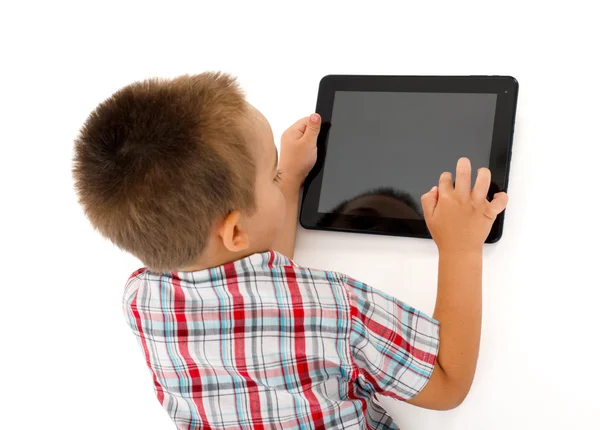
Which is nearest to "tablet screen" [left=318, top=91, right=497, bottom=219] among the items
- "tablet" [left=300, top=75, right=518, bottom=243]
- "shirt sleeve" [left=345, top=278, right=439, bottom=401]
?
"tablet" [left=300, top=75, right=518, bottom=243]

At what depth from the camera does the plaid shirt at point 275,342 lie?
62 centimetres

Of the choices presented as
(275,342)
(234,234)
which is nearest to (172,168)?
(234,234)

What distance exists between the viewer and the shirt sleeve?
64 centimetres

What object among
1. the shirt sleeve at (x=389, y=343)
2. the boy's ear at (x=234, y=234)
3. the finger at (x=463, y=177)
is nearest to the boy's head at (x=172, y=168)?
the boy's ear at (x=234, y=234)

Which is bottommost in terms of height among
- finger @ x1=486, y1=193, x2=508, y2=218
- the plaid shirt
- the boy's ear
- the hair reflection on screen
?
the plaid shirt

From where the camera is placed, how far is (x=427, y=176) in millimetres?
760

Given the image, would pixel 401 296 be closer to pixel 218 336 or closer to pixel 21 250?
pixel 218 336

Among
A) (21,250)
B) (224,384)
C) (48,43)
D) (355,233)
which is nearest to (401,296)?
(355,233)

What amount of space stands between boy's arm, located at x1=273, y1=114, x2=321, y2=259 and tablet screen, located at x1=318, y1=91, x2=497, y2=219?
27mm

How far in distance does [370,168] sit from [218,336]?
0.30 m

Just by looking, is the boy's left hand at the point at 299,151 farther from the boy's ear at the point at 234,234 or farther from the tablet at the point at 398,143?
the boy's ear at the point at 234,234

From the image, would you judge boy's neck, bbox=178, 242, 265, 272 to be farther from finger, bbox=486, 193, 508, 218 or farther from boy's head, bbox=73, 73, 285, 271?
finger, bbox=486, 193, 508, 218

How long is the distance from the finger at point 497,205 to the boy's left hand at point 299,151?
0.24m

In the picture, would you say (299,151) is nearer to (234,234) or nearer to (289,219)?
(289,219)
